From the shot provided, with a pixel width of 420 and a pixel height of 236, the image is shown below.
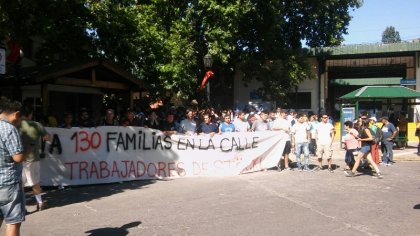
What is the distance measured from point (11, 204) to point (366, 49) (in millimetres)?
27929

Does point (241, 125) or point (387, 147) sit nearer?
point (241, 125)

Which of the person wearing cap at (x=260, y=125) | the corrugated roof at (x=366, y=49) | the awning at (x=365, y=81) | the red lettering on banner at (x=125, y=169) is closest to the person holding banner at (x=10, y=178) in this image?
the red lettering on banner at (x=125, y=169)

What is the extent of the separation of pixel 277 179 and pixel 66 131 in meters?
5.20

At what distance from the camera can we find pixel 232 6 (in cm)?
2161

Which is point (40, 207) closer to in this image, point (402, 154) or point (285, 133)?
point (285, 133)

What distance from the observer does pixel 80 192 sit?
31.3ft

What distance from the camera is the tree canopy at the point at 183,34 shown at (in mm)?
14438

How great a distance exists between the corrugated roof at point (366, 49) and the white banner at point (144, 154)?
17.9m

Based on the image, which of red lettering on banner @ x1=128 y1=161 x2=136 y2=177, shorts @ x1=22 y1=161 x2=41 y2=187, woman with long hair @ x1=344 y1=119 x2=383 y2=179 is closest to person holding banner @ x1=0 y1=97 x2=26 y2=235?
shorts @ x1=22 y1=161 x2=41 y2=187

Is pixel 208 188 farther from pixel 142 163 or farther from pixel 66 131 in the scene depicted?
pixel 66 131

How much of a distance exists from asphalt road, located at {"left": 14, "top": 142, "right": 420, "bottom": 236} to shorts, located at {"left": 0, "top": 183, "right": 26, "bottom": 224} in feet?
5.19

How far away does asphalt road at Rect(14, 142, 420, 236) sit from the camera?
650cm

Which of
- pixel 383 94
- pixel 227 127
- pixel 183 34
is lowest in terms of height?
pixel 227 127

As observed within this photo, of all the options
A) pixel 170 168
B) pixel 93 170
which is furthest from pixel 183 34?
pixel 93 170
